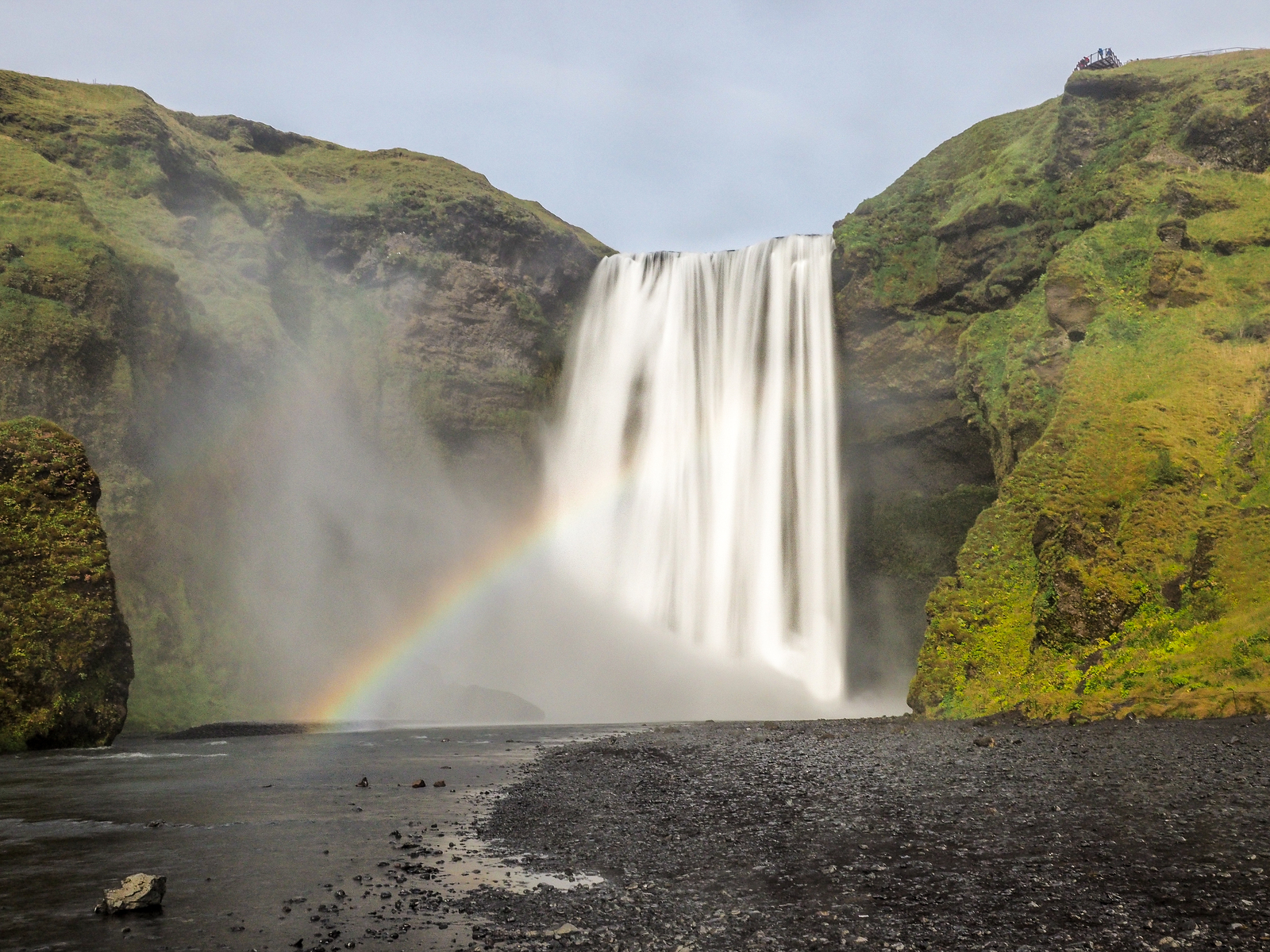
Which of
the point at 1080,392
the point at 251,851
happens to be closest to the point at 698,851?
the point at 251,851

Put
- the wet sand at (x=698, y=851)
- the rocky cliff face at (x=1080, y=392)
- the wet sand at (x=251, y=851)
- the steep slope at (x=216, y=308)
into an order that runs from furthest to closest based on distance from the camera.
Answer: the steep slope at (x=216, y=308)
the rocky cliff face at (x=1080, y=392)
the wet sand at (x=251, y=851)
the wet sand at (x=698, y=851)

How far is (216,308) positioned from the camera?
4803 centimetres

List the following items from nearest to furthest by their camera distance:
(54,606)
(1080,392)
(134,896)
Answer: (134,896)
(54,606)
(1080,392)

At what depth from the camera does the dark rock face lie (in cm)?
2450

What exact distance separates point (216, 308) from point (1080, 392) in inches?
1667

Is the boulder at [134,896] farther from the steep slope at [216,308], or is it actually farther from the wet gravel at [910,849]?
the steep slope at [216,308]

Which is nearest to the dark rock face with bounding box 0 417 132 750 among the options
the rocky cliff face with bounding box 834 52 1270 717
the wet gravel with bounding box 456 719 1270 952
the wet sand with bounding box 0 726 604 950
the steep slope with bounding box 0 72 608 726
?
the wet sand with bounding box 0 726 604 950

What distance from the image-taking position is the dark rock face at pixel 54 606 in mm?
24500

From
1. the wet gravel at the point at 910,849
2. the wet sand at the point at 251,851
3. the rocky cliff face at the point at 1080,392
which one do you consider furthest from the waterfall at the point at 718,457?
the wet gravel at the point at 910,849

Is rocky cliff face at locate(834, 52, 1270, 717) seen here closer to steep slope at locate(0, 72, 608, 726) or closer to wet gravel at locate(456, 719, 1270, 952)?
wet gravel at locate(456, 719, 1270, 952)

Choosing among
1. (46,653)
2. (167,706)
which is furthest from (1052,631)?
(167,706)

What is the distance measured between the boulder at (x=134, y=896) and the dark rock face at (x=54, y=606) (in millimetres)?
20669

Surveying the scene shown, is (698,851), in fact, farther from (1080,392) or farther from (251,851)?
(1080,392)

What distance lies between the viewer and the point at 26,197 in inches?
1628
